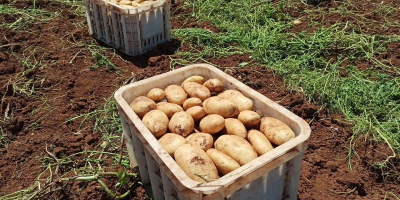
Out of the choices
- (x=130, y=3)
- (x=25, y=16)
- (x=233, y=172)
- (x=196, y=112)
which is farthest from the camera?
(x=25, y=16)

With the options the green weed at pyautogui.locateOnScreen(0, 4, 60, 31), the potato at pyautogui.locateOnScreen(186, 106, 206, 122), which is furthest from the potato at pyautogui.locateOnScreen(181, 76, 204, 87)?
the green weed at pyautogui.locateOnScreen(0, 4, 60, 31)

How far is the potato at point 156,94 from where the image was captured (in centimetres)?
218

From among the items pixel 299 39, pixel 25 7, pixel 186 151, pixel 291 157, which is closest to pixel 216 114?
pixel 186 151

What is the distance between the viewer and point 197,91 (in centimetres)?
216

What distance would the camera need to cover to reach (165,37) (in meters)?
4.31

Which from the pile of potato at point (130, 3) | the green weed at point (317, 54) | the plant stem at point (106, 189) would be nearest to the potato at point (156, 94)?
the plant stem at point (106, 189)

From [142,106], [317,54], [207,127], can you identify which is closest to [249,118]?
[207,127]

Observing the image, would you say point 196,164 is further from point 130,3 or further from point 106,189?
point 130,3

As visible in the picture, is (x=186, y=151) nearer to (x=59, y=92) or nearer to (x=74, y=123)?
(x=74, y=123)

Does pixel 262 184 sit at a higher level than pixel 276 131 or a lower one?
lower

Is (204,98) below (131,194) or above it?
above

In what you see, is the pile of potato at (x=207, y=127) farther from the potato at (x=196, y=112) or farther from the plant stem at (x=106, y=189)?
the plant stem at (x=106, y=189)

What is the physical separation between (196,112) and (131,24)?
7.31 ft

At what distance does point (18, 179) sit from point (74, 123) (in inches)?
26.9
